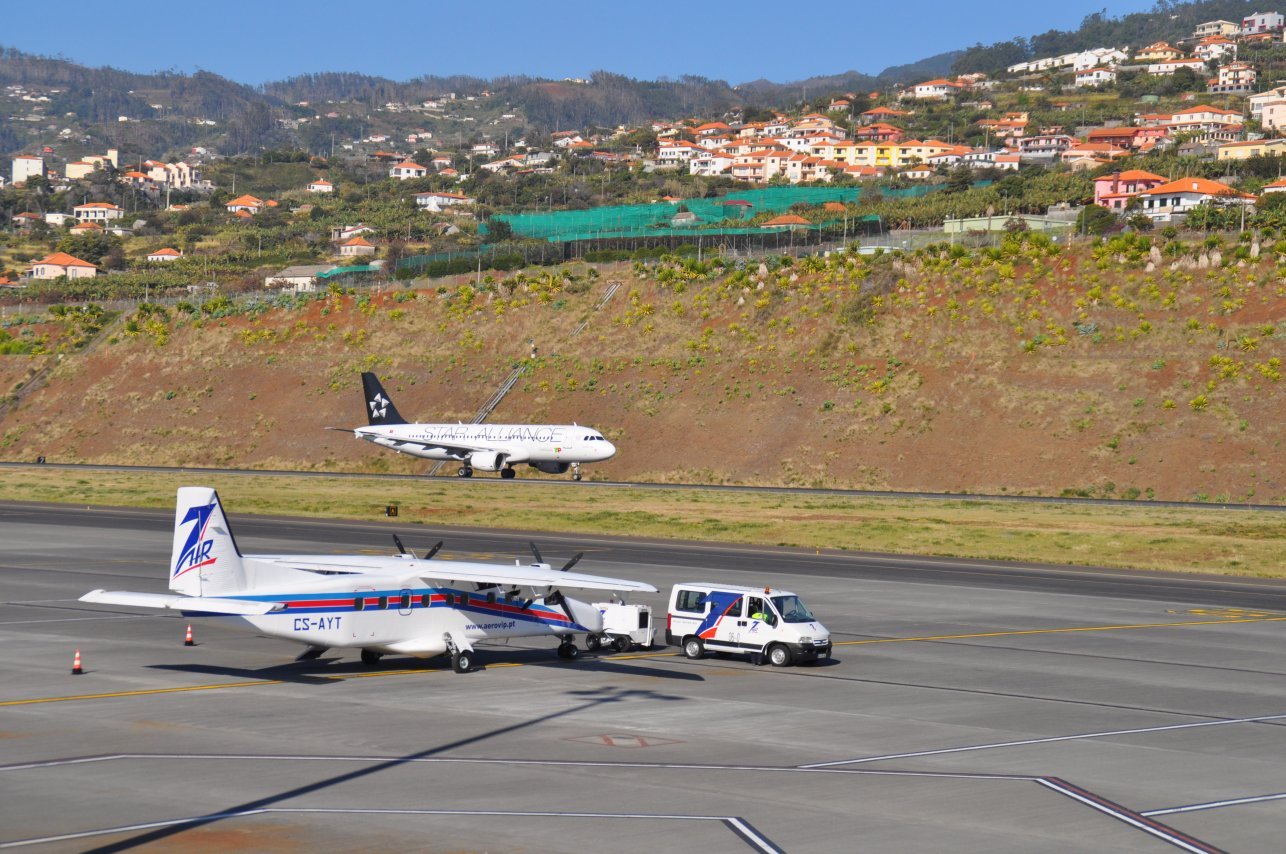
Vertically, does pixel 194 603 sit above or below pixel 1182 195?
below

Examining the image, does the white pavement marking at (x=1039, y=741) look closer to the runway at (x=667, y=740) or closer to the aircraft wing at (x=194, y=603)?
the runway at (x=667, y=740)

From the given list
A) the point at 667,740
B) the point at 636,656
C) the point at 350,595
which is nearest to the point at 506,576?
the point at 350,595

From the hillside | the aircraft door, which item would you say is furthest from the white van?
the hillside

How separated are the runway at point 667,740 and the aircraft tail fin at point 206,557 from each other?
220 centimetres

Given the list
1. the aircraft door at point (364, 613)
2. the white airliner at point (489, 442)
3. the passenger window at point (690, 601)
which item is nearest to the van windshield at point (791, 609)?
the passenger window at point (690, 601)

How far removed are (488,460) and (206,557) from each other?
2655 inches

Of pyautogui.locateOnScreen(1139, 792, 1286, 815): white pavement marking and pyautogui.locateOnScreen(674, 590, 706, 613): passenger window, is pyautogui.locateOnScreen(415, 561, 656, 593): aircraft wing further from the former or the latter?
pyautogui.locateOnScreen(1139, 792, 1286, 815): white pavement marking

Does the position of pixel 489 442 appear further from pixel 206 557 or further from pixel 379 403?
pixel 206 557

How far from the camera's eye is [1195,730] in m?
27.5

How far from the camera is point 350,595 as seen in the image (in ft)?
103

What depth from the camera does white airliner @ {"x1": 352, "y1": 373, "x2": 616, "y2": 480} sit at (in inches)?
3784

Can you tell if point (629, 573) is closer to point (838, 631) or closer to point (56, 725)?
point (838, 631)

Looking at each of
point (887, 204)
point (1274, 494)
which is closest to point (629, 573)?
Answer: point (1274, 494)

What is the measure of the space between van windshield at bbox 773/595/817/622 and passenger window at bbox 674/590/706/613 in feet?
7.33
